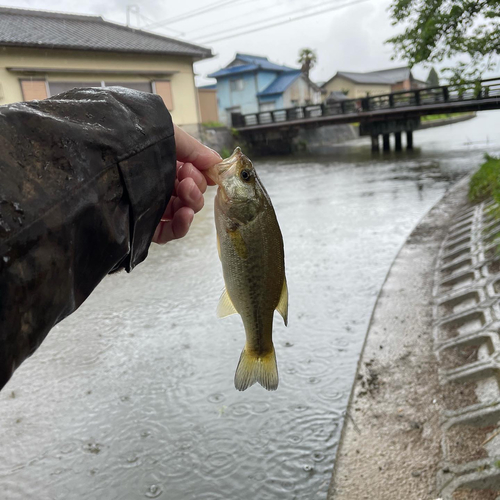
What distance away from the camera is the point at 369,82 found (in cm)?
4997

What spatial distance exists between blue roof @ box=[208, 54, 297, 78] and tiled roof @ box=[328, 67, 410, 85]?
40.5 feet

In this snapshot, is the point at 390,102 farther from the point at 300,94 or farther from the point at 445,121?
the point at 445,121

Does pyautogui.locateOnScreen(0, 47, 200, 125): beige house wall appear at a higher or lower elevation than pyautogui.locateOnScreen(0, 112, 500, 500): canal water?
higher

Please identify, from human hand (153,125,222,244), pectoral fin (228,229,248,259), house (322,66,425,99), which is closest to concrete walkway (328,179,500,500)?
pectoral fin (228,229,248,259)

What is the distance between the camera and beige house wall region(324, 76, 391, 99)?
160ft

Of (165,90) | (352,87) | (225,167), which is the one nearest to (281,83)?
(352,87)

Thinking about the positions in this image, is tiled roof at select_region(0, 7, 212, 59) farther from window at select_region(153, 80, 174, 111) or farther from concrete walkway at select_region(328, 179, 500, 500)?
concrete walkway at select_region(328, 179, 500, 500)

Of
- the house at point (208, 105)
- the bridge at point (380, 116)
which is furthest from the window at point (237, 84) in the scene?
the house at point (208, 105)

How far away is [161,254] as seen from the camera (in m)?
7.04

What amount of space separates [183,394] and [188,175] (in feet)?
6.45

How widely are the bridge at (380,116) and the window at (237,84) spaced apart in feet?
29.2

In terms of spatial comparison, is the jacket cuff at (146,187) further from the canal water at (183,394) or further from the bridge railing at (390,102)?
the bridge railing at (390,102)

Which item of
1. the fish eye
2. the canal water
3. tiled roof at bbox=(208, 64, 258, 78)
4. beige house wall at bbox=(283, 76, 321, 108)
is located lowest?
the canal water

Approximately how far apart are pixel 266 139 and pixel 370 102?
5.52 meters
